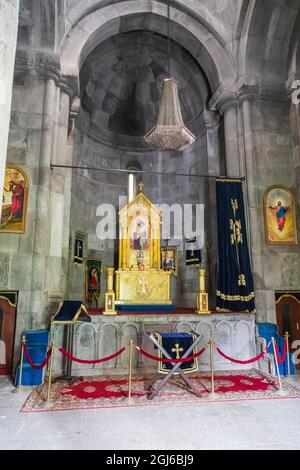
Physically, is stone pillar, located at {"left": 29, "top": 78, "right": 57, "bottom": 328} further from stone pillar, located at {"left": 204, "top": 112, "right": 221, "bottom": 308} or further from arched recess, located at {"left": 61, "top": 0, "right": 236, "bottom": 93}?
stone pillar, located at {"left": 204, "top": 112, "right": 221, "bottom": 308}

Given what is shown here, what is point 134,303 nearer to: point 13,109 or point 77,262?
point 77,262

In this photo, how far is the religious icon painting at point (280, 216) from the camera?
8.19 m

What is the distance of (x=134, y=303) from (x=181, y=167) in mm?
6267

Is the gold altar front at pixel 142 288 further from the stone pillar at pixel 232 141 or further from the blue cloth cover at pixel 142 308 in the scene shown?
the stone pillar at pixel 232 141

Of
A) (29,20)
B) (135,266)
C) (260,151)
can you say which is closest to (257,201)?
(260,151)

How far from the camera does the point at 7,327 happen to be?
22.6 ft

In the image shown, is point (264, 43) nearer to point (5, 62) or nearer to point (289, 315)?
point (289, 315)

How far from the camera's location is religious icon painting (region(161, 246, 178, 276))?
11555mm

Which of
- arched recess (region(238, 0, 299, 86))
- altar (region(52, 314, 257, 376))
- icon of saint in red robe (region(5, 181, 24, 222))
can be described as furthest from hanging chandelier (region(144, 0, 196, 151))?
altar (region(52, 314, 257, 376))

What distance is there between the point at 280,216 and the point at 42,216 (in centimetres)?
597

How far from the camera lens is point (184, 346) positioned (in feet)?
18.5

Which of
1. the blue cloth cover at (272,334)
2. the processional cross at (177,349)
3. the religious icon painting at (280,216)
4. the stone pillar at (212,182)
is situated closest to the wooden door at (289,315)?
the blue cloth cover at (272,334)

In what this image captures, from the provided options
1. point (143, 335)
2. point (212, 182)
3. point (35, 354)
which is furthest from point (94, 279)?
point (212, 182)

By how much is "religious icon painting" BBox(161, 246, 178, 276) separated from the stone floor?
21.9 ft
